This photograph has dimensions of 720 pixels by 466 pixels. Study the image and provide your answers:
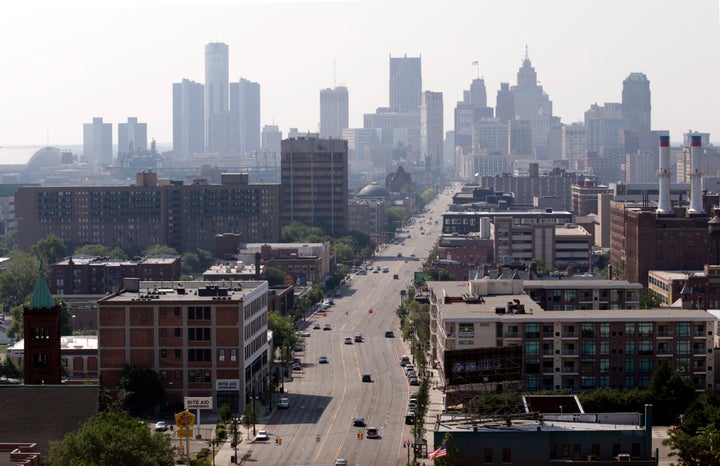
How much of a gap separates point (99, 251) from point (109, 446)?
116900 millimetres

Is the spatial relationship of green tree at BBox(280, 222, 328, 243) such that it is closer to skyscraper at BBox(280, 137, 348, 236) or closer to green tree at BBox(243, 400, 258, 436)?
skyscraper at BBox(280, 137, 348, 236)

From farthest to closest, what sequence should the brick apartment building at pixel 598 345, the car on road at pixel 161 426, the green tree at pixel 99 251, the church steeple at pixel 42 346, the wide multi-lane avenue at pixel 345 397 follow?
1. the green tree at pixel 99 251
2. the brick apartment building at pixel 598 345
3. the car on road at pixel 161 426
4. the wide multi-lane avenue at pixel 345 397
5. the church steeple at pixel 42 346

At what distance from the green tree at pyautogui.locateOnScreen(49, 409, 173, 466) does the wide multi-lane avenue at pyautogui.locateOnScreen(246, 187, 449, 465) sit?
10.6 metres

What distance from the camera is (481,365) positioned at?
2785 inches

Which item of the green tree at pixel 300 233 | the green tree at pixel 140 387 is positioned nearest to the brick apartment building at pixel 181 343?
the green tree at pixel 140 387

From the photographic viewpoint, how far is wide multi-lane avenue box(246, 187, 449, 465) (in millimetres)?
71750

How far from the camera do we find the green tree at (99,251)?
17188cm

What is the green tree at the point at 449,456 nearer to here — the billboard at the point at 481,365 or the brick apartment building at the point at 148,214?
the billboard at the point at 481,365

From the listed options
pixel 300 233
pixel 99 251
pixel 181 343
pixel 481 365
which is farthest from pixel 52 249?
pixel 481 365

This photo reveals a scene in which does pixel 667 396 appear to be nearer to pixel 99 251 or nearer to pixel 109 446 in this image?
pixel 109 446

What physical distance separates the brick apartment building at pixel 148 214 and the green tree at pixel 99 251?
8.72 meters

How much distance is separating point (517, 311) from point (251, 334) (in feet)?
47.7

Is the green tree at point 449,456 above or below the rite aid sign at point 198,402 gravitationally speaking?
above

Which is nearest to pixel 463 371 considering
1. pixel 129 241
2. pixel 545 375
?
pixel 545 375
